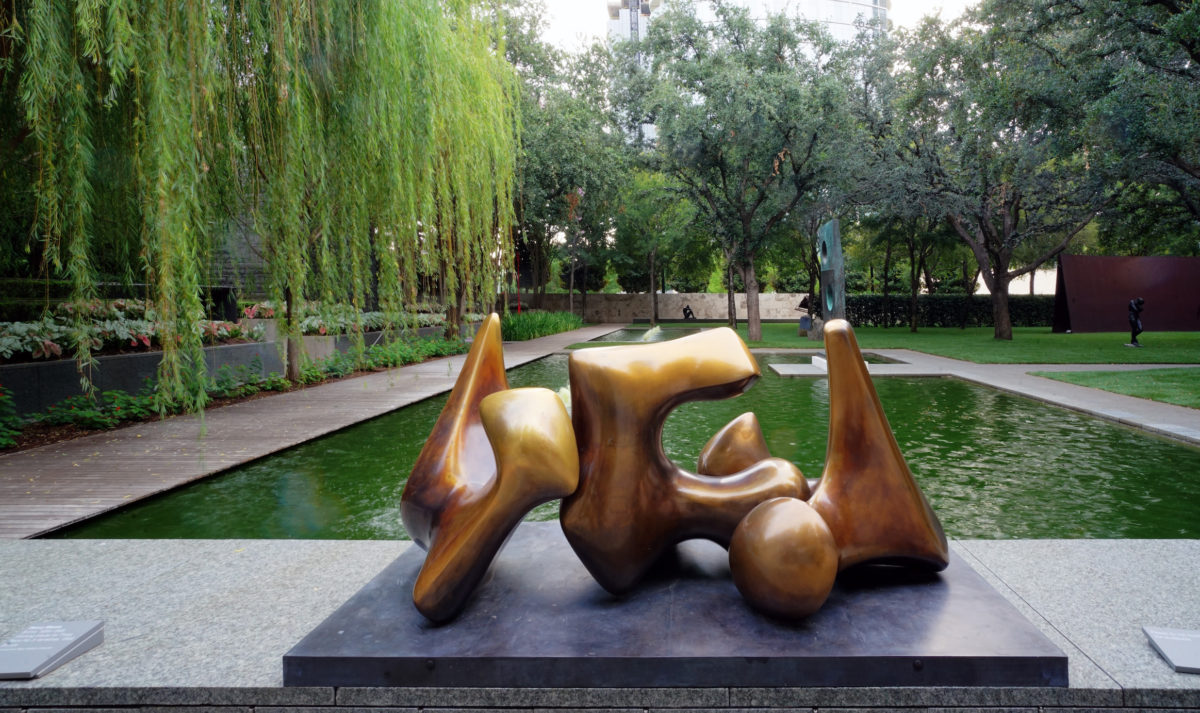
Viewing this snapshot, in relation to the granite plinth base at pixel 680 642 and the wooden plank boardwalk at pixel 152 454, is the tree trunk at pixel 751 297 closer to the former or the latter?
the wooden plank boardwalk at pixel 152 454

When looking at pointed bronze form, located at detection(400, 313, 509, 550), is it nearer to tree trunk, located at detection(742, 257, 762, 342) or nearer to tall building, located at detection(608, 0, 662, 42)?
tree trunk, located at detection(742, 257, 762, 342)

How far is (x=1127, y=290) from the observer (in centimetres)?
Result: 2530

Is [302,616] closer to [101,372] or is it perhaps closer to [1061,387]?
[101,372]

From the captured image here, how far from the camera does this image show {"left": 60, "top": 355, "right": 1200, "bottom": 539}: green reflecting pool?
4621mm

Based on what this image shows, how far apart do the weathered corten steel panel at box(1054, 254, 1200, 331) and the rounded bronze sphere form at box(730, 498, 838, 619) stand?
27.9m

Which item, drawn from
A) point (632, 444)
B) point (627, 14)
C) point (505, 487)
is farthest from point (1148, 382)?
point (627, 14)

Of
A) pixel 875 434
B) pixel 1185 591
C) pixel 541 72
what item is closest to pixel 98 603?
pixel 875 434

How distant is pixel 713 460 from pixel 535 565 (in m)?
0.89

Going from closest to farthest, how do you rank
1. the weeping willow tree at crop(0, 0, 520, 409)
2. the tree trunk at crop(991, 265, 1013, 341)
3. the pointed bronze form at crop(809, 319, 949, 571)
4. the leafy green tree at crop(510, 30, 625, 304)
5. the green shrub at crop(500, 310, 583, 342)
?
the pointed bronze form at crop(809, 319, 949, 571) < the weeping willow tree at crop(0, 0, 520, 409) < the leafy green tree at crop(510, 30, 625, 304) < the tree trunk at crop(991, 265, 1013, 341) < the green shrub at crop(500, 310, 583, 342)

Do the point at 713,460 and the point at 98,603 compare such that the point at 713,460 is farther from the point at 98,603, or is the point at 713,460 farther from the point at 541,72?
the point at 541,72

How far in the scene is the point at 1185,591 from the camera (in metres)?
2.96

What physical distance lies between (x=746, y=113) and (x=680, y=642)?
62.5 ft

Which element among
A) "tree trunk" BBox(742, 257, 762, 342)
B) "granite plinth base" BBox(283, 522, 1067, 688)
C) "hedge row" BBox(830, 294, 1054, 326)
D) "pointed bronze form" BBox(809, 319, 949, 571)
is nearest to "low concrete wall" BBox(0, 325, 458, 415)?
"granite plinth base" BBox(283, 522, 1067, 688)

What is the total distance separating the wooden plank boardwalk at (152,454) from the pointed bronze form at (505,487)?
2544 millimetres
